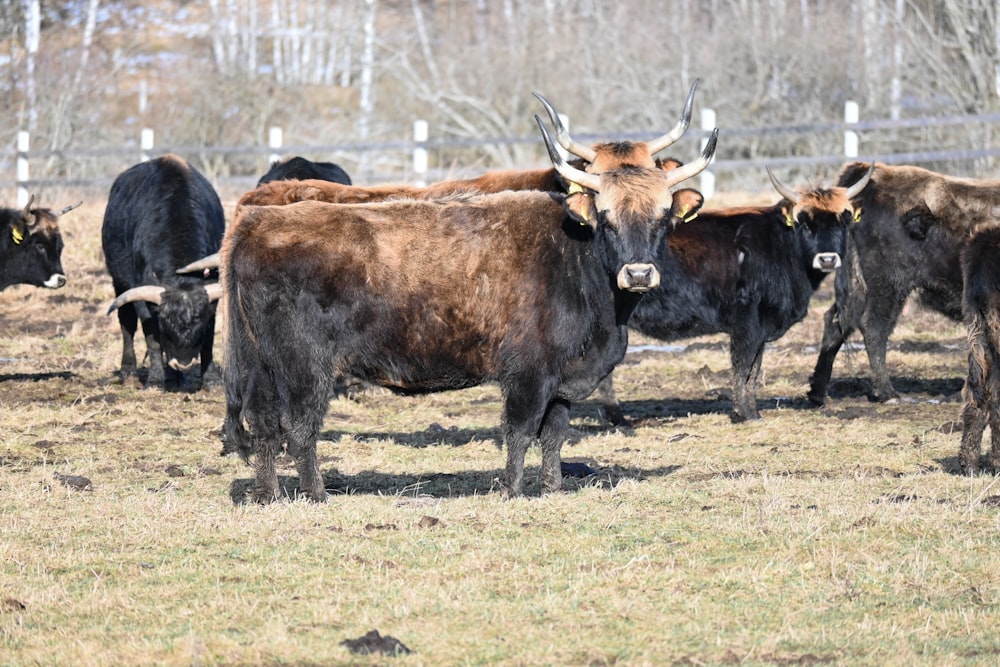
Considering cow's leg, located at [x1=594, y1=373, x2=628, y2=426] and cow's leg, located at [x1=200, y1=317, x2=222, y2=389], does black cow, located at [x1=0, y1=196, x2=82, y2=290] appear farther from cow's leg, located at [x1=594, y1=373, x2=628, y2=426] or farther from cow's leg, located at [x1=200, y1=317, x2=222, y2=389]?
cow's leg, located at [x1=594, y1=373, x2=628, y2=426]

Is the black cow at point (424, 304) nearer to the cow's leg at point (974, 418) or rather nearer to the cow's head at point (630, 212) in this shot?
the cow's head at point (630, 212)

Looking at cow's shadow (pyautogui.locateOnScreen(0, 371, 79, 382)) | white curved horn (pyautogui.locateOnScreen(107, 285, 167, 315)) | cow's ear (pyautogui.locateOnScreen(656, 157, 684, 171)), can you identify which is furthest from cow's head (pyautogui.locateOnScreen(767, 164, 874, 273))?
cow's shadow (pyautogui.locateOnScreen(0, 371, 79, 382))

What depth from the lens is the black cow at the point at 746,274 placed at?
12008 millimetres

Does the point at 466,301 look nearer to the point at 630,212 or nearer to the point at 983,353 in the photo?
the point at 630,212

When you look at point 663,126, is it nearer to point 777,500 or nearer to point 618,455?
point 618,455

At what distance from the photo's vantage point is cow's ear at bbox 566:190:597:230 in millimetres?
8156

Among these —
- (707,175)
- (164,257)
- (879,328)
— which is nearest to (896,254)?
(879,328)

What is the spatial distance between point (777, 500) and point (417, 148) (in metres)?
18.5

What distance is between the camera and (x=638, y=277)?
7.87m

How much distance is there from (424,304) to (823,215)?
567 cm

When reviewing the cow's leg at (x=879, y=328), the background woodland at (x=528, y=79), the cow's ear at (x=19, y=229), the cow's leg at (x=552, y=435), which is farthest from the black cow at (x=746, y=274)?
the background woodland at (x=528, y=79)

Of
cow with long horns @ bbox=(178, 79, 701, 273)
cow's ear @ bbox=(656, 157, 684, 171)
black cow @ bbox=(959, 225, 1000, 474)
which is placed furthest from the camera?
cow's ear @ bbox=(656, 157, 684, 171)

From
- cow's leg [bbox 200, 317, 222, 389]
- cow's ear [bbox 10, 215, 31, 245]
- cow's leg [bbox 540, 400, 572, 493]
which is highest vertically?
cow's leg [bbox 540, 400, 572, 493]

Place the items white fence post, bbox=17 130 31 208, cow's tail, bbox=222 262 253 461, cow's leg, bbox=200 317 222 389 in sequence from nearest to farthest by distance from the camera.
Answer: cow's tail, bbox=222 262 253 461
cow's leg, bbox=200 317 222 389
white fence post, bbox=17 130 31 208
